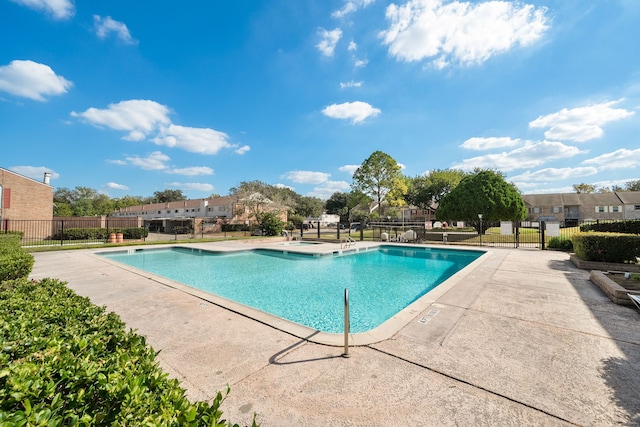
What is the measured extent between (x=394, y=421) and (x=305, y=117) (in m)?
20.4

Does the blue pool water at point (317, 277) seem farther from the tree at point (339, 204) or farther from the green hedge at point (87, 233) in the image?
the tree at point (339, 204)

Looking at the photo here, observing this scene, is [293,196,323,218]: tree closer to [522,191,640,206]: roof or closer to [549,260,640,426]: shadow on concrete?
[522,191,640,206]: roof

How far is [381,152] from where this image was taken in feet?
114

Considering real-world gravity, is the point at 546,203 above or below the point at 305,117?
below

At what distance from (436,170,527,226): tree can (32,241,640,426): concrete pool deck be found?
20330mm

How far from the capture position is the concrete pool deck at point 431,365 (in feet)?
7.59

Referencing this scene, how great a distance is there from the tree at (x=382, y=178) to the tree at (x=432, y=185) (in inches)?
535

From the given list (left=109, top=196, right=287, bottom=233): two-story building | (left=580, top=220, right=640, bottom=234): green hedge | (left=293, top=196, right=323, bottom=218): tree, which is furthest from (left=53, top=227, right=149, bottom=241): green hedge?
(left=293, top=196, right=323, bottom=218): tree

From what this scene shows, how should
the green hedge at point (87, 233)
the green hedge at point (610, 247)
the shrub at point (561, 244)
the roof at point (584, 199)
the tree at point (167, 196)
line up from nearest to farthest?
the green hedge at point (610, 247) < the shrub at point (561, 244) < the green hedge at point (87, 233) < the roof at point (584, 199) < the tree at point (167, 196)

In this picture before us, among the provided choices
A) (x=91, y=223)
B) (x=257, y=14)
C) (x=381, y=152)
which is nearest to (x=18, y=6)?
(x=257, y=14)

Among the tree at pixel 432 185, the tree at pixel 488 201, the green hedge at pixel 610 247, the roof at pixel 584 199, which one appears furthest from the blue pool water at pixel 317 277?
the roof at pixel 584 199

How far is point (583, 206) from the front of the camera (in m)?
49.2

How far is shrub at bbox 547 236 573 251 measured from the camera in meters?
13.9

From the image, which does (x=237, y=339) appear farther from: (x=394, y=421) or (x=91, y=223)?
(x=91, y=223)
